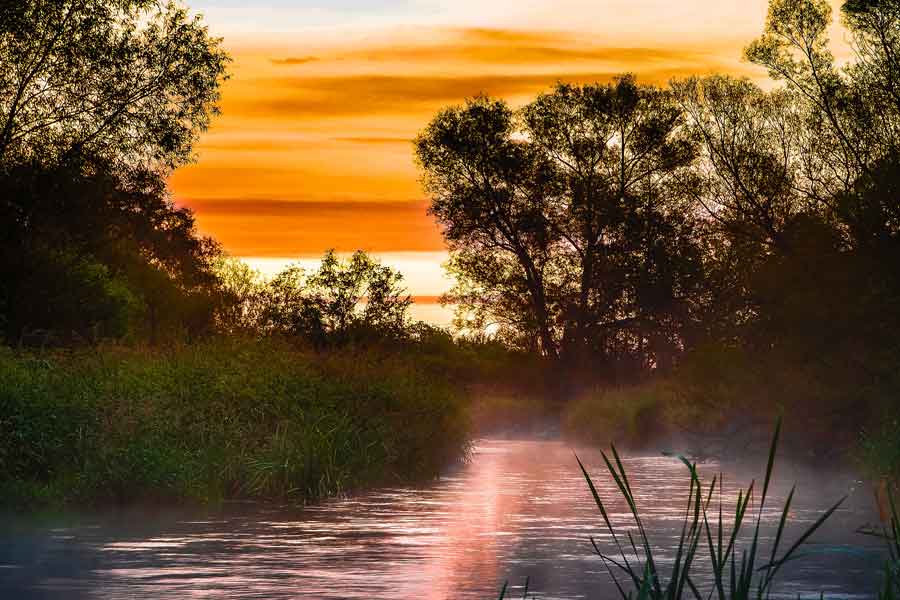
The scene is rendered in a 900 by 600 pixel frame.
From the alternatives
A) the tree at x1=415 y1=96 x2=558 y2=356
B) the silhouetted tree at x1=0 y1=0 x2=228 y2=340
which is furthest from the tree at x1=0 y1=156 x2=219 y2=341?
the tree at x1=415 y1=96 x2=558 y2=356

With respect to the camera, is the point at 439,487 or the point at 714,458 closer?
the point at 439,487

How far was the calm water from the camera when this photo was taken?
49.9 ft

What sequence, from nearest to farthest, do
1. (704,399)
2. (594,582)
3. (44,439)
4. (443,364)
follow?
1. (594,582)
2. (44,439)
3. (704,399)
4. (443,364)

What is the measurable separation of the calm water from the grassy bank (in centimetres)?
99

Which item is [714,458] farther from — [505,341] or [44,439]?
[505,341]

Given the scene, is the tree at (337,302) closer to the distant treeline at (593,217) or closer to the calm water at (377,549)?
the distant treeline at (593,217)

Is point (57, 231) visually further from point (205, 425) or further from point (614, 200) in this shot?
point (614, 200)

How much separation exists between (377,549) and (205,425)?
7.61 m

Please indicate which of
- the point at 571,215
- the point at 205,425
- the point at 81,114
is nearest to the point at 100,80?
the point at 81,114

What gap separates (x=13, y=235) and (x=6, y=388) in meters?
17.0

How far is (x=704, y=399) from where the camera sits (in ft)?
120

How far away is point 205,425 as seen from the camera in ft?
83.4

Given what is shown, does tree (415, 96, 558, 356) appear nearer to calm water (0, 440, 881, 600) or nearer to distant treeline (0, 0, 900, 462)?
distant treeline (0, 0, 900, 462)

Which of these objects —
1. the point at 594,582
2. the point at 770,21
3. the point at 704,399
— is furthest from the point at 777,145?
the point at 594,582
